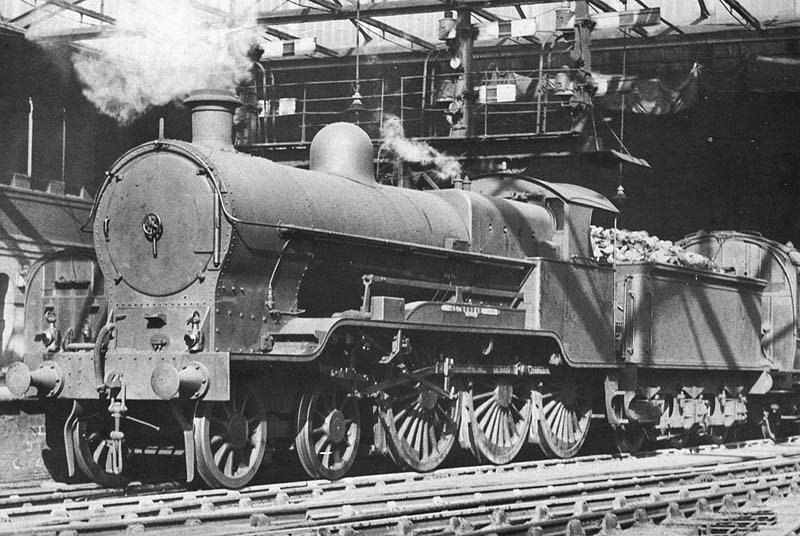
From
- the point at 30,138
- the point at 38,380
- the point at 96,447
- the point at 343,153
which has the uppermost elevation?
the point at 30,138

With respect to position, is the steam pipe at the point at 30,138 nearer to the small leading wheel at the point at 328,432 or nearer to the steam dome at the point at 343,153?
the steam dome at the point at 343,153

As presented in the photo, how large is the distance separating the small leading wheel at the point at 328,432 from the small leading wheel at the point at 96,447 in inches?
66.4

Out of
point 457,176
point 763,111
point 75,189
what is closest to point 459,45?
point 763,111

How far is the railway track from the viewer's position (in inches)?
304

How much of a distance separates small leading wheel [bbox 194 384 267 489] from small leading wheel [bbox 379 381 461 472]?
146cm

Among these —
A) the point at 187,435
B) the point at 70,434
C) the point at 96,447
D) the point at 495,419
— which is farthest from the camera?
the point at 495,419

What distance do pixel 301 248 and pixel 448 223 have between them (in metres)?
2.34

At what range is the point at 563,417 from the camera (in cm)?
1384

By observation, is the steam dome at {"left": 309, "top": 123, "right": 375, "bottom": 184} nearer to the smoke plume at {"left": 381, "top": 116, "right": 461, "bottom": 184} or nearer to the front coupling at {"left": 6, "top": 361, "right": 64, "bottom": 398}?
the smoke plume at {"left": 381, "top": 116, "right": 461, "bottom": 184}

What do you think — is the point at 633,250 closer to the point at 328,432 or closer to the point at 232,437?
the point at 328,432

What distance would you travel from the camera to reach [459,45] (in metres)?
23.9

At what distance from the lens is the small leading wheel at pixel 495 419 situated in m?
12.4

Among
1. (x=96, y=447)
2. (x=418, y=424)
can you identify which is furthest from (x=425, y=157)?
(x=96, y=447)

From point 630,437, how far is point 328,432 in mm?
5768
